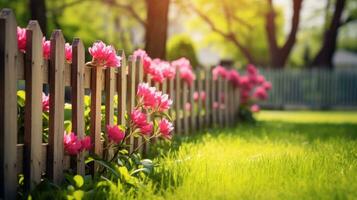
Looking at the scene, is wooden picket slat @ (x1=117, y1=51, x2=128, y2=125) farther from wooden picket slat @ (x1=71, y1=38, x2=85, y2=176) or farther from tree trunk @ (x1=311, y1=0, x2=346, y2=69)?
tree trunk @ (x1=311, y1=0, x2=346, y2=69)

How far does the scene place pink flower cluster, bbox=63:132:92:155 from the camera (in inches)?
175

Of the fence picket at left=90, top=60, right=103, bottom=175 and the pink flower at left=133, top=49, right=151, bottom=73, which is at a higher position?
the pink flower at left=133, top=49, right=151, bottom=73

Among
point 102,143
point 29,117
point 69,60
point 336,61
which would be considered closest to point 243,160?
point 102,143

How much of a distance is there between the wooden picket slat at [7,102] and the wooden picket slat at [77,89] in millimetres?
734

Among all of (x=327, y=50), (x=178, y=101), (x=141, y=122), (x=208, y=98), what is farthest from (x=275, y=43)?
(x=141, y=122)

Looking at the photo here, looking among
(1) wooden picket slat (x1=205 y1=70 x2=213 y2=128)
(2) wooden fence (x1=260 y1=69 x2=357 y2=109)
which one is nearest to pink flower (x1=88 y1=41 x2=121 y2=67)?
(1) wooden picket slat (x1=205 y1=70 x2=213 y2=128)

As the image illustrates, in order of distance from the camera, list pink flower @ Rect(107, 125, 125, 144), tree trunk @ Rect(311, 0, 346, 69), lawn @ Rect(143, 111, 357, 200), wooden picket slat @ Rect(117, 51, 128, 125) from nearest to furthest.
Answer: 1. lawn @ Rect(143, 111, 357, 200)
2. pink flower @ Rect(107, 125, 125, 144)
3. wooden picket slat @ Rect(117, 51, 128, 125)
4. tree trunk @ Rect(311, 0, 346, 69)

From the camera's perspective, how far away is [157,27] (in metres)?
12.0

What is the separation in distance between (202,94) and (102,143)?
5.02 metres

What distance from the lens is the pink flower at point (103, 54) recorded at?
4777 mm

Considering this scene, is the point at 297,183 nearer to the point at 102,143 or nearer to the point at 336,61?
the point at 102,143

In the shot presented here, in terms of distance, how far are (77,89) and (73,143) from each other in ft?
1.42

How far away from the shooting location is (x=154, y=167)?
202 inches

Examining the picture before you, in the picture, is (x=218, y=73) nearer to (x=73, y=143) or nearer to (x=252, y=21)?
(x=73, y=143)
